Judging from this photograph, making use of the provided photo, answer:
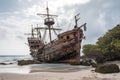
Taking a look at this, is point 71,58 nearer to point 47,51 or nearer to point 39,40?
point 47,51

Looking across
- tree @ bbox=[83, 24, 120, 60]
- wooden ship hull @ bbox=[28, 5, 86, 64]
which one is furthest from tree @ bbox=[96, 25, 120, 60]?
wooden ship hull @ bbox=[28, 5, 86, 64]

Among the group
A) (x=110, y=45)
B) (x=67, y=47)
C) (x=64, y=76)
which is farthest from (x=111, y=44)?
(x=64, y=76)

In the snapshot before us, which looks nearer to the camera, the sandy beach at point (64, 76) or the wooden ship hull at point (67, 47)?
the sandy beach at point (64, 76)

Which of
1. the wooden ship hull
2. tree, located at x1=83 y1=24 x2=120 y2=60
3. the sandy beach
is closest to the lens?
the sandy beach

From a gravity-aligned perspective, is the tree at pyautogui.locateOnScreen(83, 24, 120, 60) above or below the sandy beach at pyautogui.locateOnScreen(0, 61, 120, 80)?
above

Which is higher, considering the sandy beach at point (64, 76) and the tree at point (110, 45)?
the tree at point (110, 45)

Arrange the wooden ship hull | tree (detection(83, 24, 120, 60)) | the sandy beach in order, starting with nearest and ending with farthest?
the sandy beach
tree (detection(83, 24, 120, 60))
the wooden ship hull

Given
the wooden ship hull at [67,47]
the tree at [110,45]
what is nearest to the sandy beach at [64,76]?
the tree at [110,45]

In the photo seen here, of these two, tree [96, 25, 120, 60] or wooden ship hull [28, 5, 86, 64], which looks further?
wooden ship hull [28, 5, 86, 64]

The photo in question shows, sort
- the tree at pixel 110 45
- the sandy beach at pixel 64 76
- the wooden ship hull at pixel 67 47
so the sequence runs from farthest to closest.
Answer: the wooden ship hull at pixel 67 47 → the tree at pixel 110 45 → the sandy beach at pixel 64 76

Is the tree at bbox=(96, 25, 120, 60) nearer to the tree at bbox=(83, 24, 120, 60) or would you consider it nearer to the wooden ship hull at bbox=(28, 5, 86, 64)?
the tree at bbox=(83, 24, 120, 60)

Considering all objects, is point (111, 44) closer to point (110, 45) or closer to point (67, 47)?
point (110, 45)

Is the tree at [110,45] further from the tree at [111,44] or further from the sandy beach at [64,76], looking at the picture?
the sandy beach at [64,76]

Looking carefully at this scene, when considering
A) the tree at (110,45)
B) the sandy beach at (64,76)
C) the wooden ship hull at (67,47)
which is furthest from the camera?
the wooden ship hull at (67,47)
